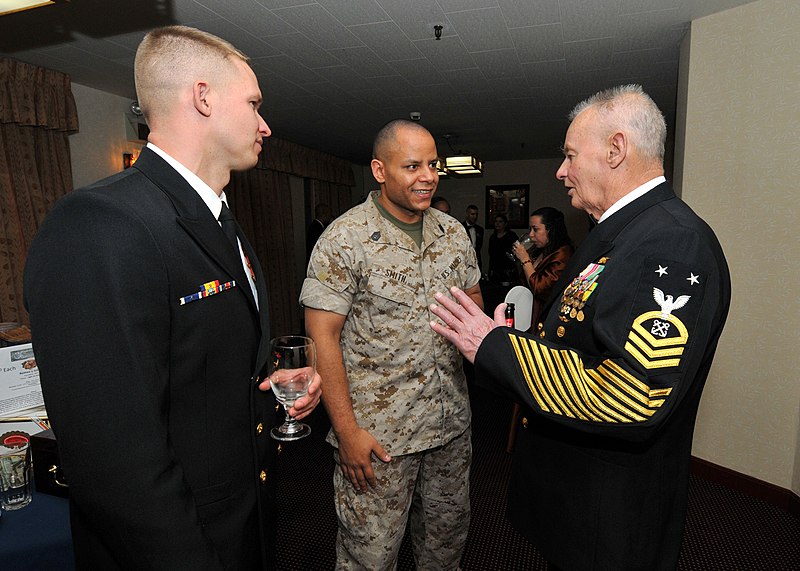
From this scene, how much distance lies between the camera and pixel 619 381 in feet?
3.35

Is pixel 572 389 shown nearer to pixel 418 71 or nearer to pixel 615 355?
pixel 615 355

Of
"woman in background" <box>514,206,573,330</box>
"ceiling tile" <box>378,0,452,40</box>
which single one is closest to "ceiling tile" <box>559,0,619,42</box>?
"ceiling tile" <box>378,0,452,40</box>

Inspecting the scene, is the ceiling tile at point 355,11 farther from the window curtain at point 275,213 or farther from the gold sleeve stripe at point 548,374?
the window curtain at point 275,213

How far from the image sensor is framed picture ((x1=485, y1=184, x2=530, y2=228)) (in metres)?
10.2

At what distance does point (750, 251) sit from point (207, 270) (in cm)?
301

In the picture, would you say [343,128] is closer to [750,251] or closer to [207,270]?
[750,251]

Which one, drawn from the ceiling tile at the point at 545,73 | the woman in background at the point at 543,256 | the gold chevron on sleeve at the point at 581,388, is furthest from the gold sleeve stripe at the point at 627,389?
the ceiling tile at the point at 545,73

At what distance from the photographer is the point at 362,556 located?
65.7 inches

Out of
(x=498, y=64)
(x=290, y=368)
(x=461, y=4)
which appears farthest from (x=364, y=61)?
(x=290, y=368)

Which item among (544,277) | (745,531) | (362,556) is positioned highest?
(544,277)

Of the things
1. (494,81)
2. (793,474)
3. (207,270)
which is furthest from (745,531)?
(494,81)

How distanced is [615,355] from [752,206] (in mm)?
2423

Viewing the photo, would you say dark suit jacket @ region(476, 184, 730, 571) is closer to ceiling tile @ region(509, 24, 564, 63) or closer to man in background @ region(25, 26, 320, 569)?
man in background @ region(25, 26, 320, 569)

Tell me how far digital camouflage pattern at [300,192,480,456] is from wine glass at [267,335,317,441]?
1.41 ft
